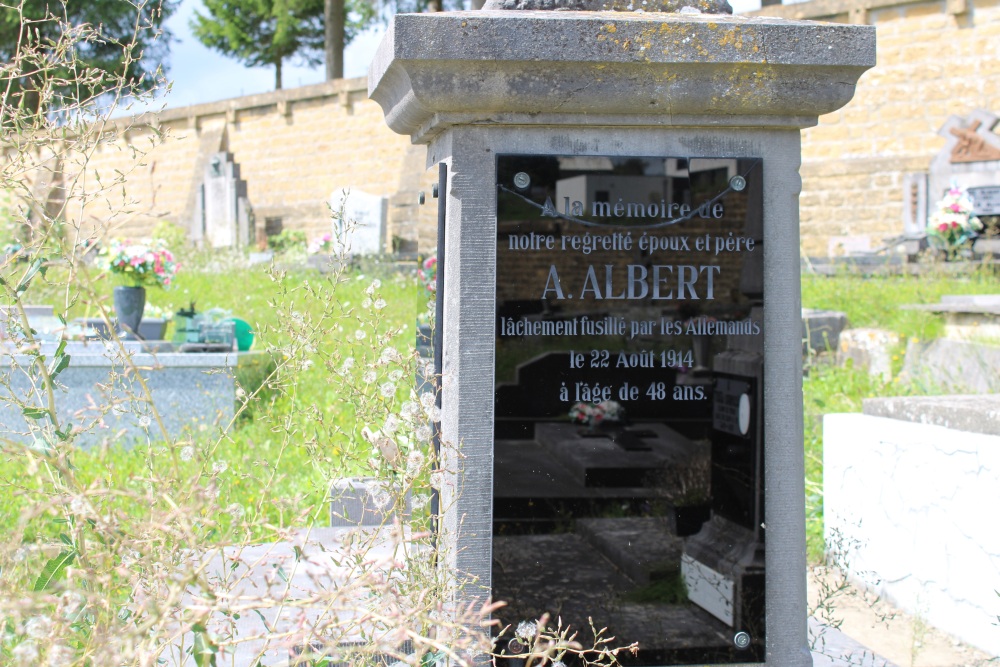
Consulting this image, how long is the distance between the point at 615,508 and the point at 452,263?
0.71 meters

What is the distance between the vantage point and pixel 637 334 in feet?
8.09

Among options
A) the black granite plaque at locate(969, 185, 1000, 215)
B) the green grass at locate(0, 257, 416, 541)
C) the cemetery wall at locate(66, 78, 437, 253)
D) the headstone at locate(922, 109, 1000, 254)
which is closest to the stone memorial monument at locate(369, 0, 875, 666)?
the green grass at locate(0, 257, 416, 541)

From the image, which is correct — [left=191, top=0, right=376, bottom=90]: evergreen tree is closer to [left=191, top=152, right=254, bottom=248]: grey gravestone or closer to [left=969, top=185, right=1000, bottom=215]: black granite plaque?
[left=191, top=152, right=254, bottom=248]: grey gravestone

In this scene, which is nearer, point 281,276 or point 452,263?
point 281,276

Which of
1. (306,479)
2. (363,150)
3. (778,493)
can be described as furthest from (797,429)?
(363,150)

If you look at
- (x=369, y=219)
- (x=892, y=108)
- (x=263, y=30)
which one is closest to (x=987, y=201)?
(x=892, y=108)

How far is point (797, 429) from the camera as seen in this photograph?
255 cm

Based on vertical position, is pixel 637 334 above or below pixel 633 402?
above

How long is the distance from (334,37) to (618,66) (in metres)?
23.0

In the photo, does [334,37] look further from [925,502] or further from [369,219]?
[925,502]

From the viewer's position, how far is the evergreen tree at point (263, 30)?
29.9 m

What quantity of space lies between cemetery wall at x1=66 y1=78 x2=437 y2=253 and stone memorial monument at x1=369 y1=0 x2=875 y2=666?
56.2ft

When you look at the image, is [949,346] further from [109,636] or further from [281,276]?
[109,636]

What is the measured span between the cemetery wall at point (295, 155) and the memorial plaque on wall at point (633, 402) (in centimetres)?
1714
